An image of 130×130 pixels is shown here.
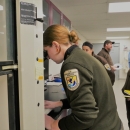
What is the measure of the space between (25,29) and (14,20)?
2.5 inches

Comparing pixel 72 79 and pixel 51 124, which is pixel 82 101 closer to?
pixel 72 79

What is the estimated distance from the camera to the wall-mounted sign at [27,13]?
2.40 ft

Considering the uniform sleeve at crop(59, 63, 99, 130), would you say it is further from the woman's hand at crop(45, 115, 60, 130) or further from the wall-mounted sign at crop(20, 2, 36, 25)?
the wall-mounted sign at crop(20, 2, 36, 25)

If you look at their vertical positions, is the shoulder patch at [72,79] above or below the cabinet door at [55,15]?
below

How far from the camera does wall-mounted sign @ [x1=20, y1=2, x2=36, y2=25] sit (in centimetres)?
73

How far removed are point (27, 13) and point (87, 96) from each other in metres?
0.50

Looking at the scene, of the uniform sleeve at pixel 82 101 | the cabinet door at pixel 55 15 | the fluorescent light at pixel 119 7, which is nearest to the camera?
the uniform sleeve at pixel 82 101

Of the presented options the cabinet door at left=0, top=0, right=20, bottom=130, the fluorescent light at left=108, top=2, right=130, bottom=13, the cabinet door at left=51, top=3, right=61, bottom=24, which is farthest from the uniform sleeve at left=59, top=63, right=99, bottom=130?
the fluorescent light at left=108, top=2, right=130, bottom=13

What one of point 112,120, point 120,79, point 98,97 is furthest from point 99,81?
point 120,79

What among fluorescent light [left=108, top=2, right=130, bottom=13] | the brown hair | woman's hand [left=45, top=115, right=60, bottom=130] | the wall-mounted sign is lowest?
woman's hand [left=45, top=115, right=60, bottom=130]

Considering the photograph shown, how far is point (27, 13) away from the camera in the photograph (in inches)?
29.6

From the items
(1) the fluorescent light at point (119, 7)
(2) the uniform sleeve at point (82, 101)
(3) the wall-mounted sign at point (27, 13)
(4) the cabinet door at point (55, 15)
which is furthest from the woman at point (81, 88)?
(1) the fluorescent light at point (119, 7)

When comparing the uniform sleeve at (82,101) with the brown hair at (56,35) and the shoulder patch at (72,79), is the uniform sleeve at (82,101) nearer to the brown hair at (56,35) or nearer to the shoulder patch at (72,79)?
the shoulder patch at (72,79)

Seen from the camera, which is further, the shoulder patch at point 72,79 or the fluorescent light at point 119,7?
the fluorescent light at point 119,7
